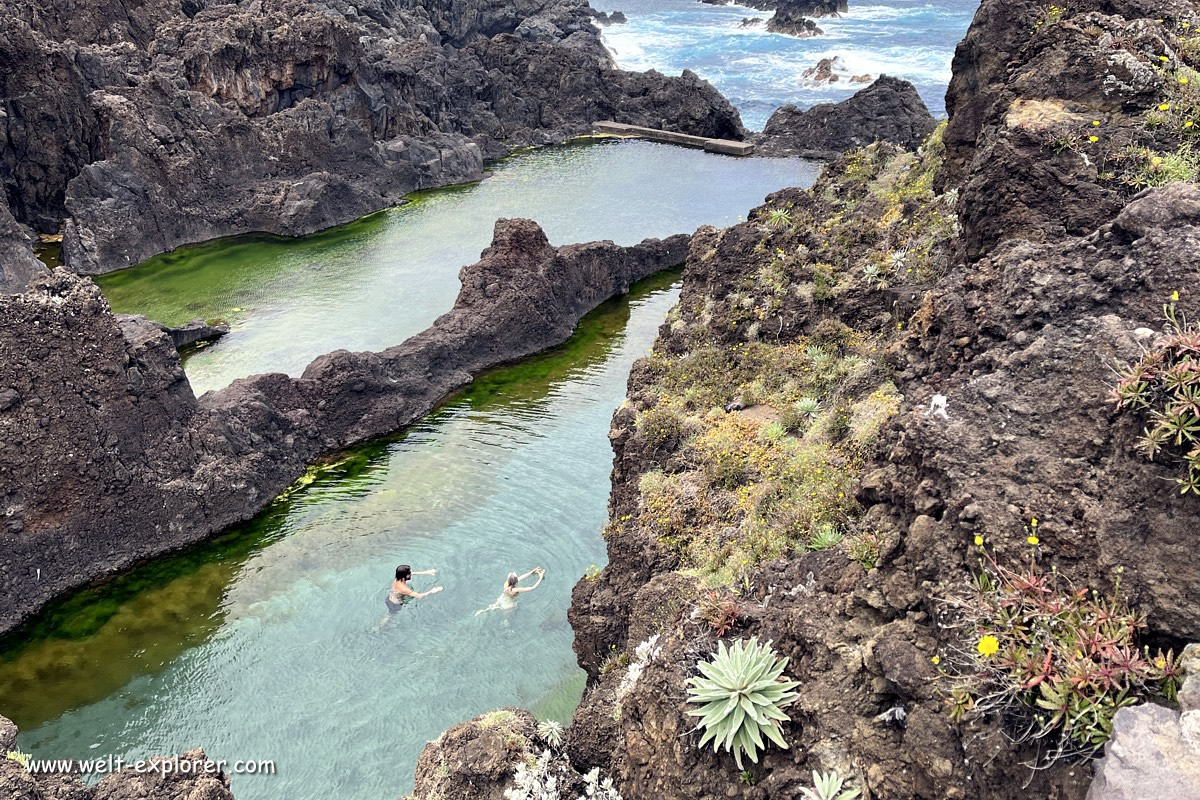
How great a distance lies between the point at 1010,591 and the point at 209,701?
43.5 ft

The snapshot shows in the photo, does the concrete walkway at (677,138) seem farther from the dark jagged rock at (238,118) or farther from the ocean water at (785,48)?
the ocean water at (785,48)

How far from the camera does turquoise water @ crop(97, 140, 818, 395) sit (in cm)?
2750

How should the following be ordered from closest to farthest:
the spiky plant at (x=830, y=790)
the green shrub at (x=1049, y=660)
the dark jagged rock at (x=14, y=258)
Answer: the green shrub at (x=1049, y=660) < the spiky plant at (x=830, y=790) < the dark jagged rock at (x=14, y=258)

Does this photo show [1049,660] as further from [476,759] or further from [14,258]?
[14,258]

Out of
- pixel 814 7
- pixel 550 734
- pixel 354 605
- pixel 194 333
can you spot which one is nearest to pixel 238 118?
pixel 194 333

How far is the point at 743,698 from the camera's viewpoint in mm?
6512

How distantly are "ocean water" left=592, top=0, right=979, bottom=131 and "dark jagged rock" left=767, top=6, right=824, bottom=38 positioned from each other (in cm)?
135

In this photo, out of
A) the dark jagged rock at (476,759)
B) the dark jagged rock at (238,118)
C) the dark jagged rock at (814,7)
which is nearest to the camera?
the dark jagged rock at (476,759)

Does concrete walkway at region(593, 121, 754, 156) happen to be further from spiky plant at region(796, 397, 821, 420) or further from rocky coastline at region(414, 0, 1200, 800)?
spiky plant at region(796, 397, 821, 420)

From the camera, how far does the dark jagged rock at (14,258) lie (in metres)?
27.6

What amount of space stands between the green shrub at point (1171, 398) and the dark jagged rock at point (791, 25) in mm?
105719

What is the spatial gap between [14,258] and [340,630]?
22.7 metres

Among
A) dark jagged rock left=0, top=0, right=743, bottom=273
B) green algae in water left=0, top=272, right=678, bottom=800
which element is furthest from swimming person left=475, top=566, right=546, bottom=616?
dark jagged rock left=0, top=0, right=743, bottom=273

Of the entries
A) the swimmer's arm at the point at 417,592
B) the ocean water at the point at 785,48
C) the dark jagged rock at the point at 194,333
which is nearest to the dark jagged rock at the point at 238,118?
the dark jagged rock at the point at 194,333
